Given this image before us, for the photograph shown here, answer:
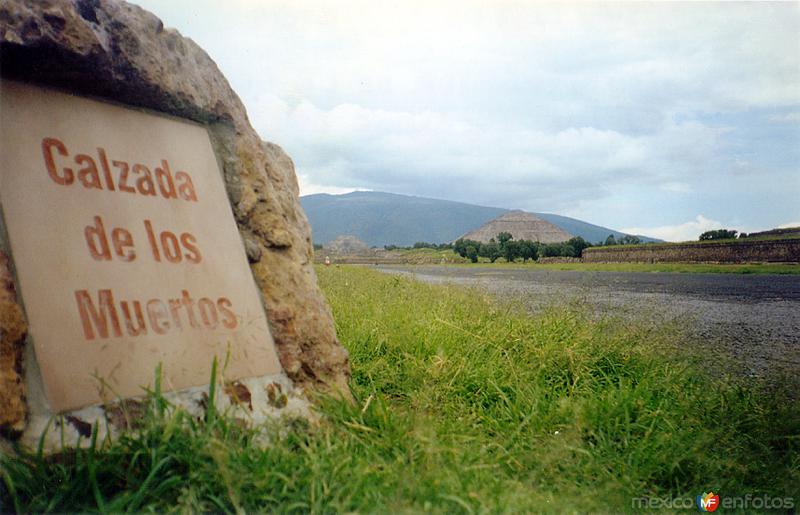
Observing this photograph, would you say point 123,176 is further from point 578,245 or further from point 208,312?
point 578,245

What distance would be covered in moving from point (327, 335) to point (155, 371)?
93 cm

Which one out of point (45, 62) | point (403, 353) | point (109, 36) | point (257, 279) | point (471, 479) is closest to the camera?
point (471, 479)

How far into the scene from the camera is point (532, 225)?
71.8 m

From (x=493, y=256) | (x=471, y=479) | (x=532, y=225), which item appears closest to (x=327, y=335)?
(x=471, y=479)

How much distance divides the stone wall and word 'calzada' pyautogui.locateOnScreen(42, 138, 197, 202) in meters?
19.6

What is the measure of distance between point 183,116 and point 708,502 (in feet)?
9.55

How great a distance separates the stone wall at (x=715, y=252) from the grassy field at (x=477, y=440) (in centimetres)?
1656

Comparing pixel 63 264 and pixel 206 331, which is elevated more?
pixel 63 264

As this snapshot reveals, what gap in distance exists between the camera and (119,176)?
7.28ft

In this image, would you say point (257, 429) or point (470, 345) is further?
point (470, 345)

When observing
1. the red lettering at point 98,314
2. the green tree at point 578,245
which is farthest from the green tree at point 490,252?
the red lettering at point 98,314

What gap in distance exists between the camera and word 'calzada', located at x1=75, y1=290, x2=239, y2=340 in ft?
6.48

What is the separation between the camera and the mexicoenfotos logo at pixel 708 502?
6.68 feet

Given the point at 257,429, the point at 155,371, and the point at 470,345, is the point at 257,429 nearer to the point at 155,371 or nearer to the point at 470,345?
the point at 155,371
